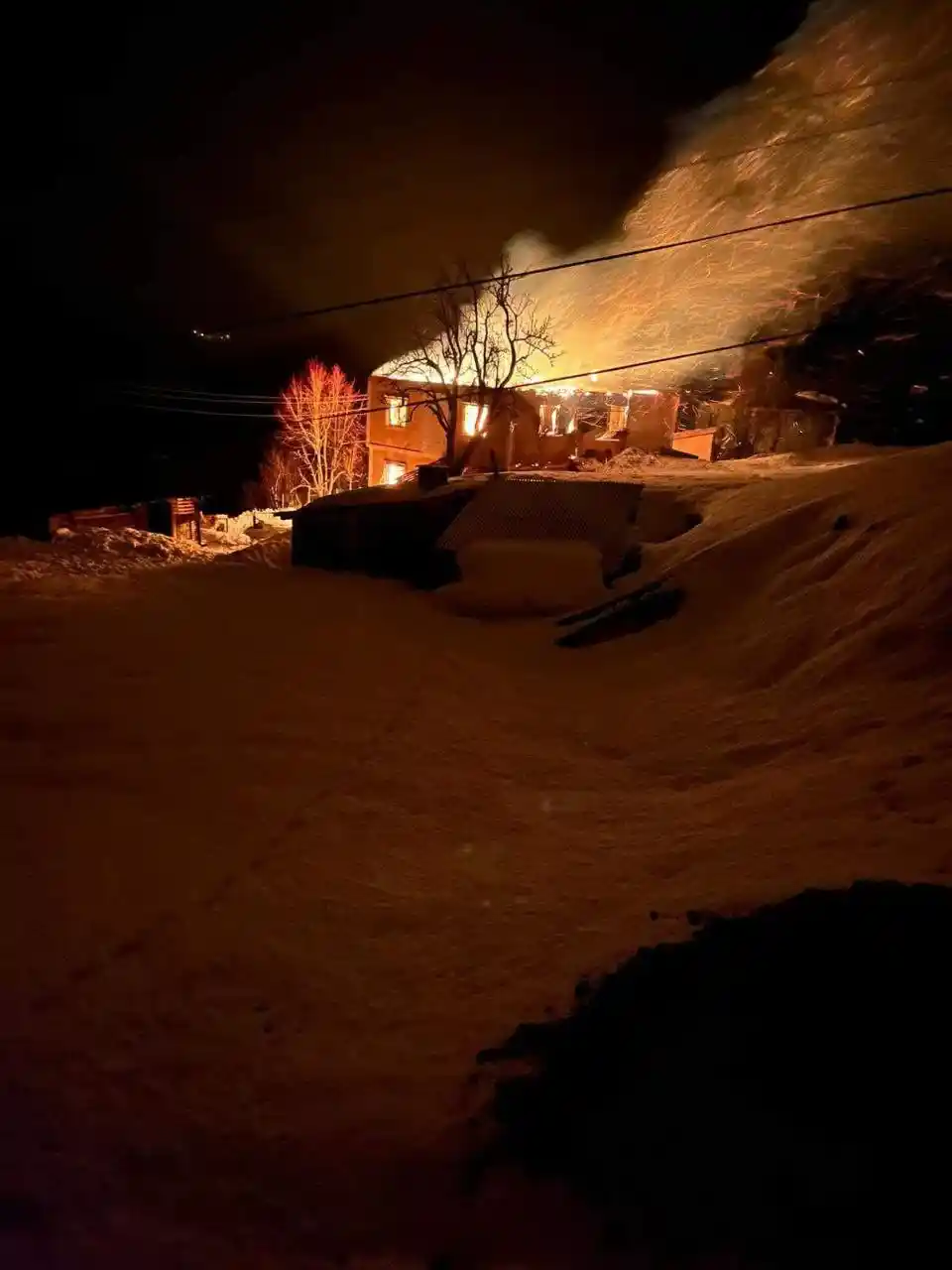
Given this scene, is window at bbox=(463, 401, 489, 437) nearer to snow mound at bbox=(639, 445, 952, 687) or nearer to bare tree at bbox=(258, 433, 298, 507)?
snow mound at bbox=(639, 445, 952, 687)

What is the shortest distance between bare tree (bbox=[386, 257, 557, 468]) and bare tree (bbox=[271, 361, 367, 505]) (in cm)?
523

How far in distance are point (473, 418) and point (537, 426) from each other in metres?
2.27

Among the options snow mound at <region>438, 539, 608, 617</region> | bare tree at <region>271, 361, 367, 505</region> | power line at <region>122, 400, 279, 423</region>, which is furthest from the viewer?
bare tree at <region>271, 361, 367, 505</region>

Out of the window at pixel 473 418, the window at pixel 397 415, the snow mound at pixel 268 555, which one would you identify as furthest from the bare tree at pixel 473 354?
the snow mound at pixel 268 555

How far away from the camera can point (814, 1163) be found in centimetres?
248

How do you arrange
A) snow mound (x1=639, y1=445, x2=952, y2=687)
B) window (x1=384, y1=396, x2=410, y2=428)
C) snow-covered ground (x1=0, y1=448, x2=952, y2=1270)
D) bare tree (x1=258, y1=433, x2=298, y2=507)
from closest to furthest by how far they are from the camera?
snow-covered ground (x1=0, y1=448, x2=952, y2=1270), snow mound (x1=639, y1=445, x2=952, y2=687), window (x1=384, y1=396, x2=410, y2=428), bare tree (x1=258, y1=433, x2=298, y2=507)

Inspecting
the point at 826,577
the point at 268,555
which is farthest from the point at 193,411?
the point at 826,577

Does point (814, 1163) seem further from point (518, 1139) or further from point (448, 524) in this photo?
point (448, 524)

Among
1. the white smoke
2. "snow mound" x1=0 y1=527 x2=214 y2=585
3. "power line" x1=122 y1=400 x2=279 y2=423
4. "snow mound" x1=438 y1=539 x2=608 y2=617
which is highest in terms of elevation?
the white smoke

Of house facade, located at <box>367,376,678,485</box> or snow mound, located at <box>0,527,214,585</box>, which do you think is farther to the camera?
house facade, located at <box>367,376,678,485</box>

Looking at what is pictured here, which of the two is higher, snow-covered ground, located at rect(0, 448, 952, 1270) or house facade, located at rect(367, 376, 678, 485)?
house facade, located at rect(367, 376, 678, 485)

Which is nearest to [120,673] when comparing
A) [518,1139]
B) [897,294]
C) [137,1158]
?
[137,1158]

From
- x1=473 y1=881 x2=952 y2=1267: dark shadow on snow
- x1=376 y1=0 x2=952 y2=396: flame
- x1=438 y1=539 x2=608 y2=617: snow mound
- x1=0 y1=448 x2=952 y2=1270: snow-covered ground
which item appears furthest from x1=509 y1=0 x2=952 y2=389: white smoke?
x1=473 y1=881 x2=952 y2=1267: dark shadow on snow

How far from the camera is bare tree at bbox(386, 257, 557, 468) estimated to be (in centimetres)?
2677
